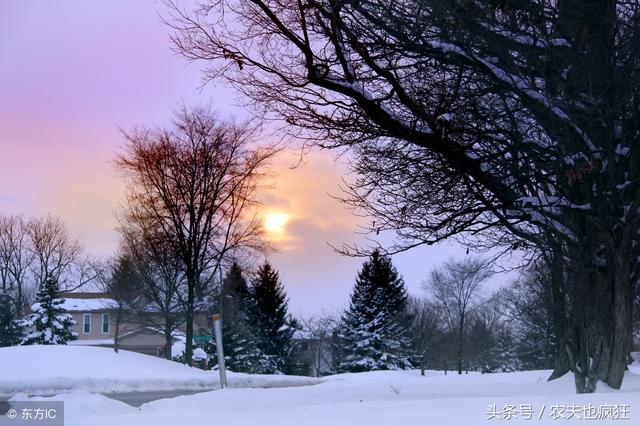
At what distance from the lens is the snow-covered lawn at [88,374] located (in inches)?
714

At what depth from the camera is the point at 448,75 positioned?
36.0 feet

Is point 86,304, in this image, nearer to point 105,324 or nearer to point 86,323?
point 86,323

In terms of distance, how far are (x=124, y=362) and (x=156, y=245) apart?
9.29 metres

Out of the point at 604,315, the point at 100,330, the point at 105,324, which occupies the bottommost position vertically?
the point at 604,315

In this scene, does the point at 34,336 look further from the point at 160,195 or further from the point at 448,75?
the point at 448,75

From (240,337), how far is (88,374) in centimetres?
2649

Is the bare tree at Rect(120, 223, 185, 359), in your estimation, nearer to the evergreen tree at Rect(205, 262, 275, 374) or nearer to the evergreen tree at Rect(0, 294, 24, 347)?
the evergreen tree at Rect(205, 262, 275, 374)

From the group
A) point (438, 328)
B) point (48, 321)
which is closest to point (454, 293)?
point (438, 328)

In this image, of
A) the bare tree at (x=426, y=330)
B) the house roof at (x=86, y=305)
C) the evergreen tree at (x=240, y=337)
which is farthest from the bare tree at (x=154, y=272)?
the house roof at (x=86, y=305)

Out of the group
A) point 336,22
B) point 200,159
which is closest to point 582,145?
point 336,22

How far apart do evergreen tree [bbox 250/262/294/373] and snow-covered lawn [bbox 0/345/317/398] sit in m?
19.1

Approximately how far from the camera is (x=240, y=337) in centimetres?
4566

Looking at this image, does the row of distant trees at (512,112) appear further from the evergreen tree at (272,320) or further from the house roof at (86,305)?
the house roof at (86,305)

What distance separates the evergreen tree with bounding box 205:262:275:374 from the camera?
42528 mm
